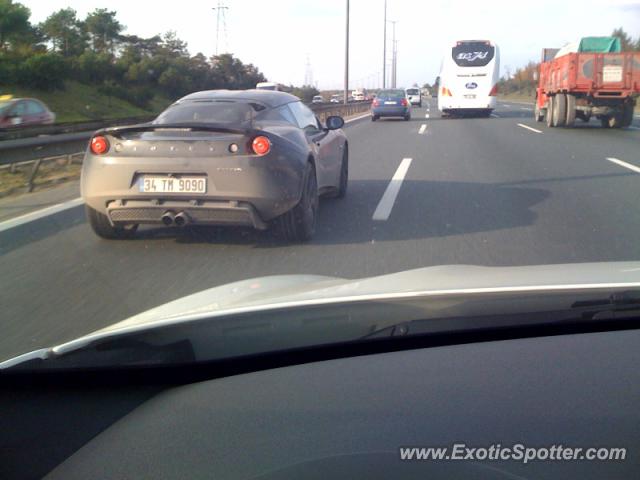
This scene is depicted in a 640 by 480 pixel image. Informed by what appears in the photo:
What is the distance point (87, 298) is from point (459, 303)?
128 inches

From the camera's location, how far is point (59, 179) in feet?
37.7

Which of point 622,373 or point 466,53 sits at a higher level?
point 466,53

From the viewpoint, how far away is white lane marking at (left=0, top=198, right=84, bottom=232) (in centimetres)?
701

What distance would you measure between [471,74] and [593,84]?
11.4 metres

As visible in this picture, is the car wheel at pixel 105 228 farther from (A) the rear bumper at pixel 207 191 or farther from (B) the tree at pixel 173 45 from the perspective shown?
(B) the tree at pixel 173 45

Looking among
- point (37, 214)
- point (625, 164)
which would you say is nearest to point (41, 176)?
point (37, 214)

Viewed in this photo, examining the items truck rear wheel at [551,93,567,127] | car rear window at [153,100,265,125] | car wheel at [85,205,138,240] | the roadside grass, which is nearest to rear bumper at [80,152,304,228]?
car wheel at [85,205,138,240]

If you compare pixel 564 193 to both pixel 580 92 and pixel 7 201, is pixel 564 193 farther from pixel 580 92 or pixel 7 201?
pixel 580 92

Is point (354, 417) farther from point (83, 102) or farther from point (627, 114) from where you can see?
point (83, 102)

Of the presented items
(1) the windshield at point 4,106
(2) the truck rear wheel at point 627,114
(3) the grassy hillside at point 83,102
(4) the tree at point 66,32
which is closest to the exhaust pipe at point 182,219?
(1) the windshield at point 4,106

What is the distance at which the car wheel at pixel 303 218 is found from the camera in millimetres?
6543

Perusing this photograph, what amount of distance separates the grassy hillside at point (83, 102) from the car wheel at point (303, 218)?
2731cm

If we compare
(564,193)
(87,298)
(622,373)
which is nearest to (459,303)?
(622,373)

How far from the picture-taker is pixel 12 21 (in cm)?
4106
